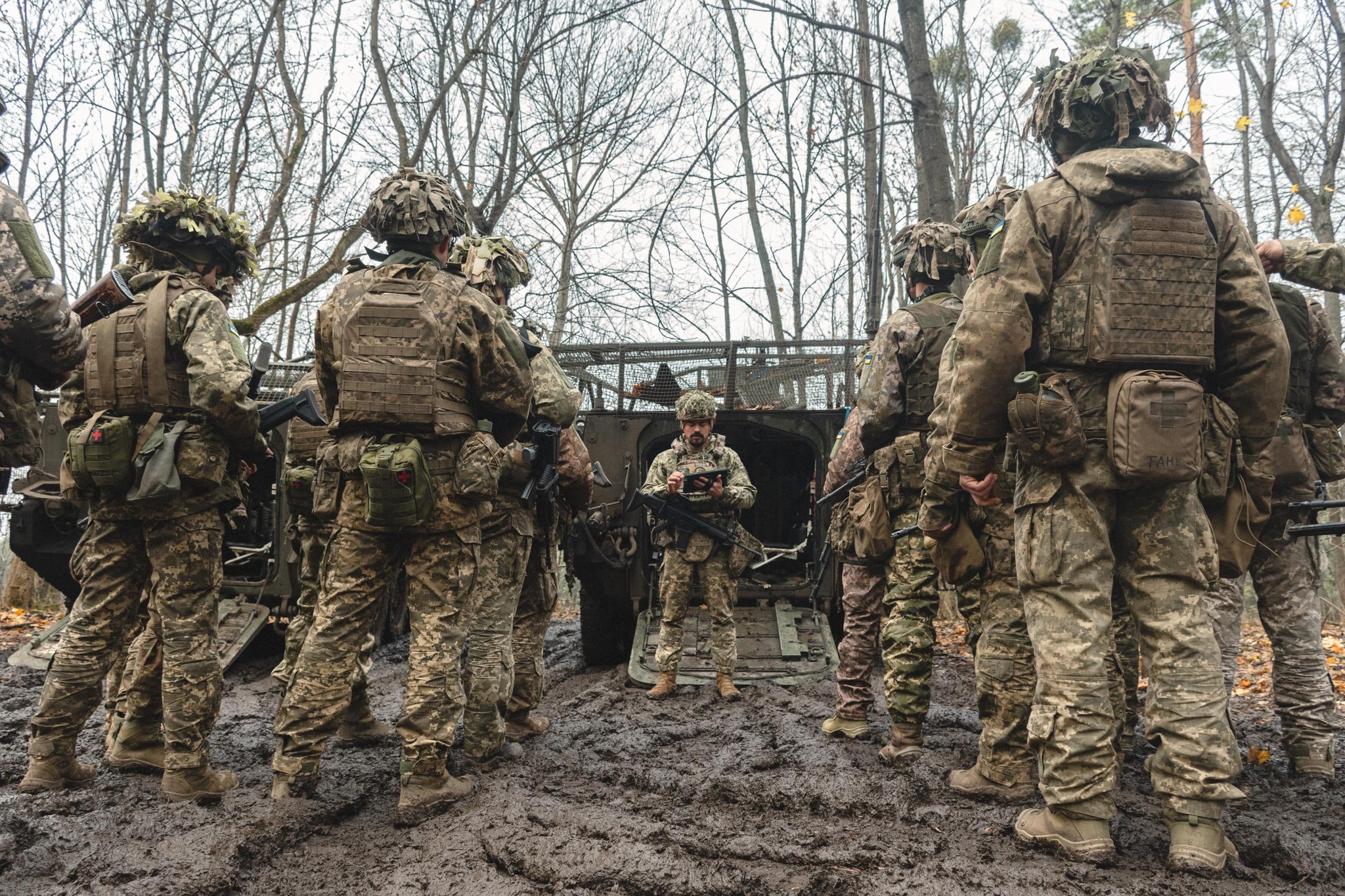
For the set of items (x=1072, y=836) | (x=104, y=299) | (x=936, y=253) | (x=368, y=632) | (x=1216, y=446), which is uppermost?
(x=936, y=253)

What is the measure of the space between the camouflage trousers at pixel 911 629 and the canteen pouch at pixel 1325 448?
5.38 ft

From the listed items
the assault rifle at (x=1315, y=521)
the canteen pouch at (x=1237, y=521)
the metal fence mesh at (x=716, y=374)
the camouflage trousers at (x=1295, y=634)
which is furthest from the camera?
the metal fence mesh at (x=716, y=374)

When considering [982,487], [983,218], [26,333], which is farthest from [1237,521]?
[26,333]

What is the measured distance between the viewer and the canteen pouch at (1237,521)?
310 centimetres

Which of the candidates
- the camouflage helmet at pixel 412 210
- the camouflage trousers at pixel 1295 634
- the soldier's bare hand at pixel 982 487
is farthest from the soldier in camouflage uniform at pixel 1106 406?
the camouflage helmet at pixel 412 210

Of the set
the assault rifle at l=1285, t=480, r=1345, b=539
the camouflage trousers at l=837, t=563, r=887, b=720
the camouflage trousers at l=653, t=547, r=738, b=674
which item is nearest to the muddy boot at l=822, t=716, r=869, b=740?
the camouflage trousers at l=837, t=563, r=887, b=720

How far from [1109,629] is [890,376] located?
1637 mm

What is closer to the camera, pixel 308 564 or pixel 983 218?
pixel 983 218

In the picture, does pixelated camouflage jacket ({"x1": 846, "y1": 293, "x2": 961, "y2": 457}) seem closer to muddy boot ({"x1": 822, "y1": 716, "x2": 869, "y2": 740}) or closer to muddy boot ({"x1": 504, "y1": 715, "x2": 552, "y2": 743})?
muddy boot ({"x1": 822, "y1": 716, "x2": 869, "y2": 740})

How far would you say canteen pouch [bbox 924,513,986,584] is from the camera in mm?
3551

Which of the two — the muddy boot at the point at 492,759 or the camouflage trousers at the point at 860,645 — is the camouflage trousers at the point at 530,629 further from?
the camouflage trousers at the point at 860,645

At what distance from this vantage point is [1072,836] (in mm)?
2744

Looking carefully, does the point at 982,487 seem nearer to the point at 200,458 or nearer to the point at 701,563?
the point at 200,458

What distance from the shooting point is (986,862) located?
8.97 feet
